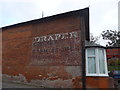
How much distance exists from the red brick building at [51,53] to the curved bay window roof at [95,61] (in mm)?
327

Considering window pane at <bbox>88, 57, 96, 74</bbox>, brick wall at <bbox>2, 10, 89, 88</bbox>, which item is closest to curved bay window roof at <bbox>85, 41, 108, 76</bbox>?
window pane at <bbox>88, 57, 96, 74</bbox>

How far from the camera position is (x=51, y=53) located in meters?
10.8

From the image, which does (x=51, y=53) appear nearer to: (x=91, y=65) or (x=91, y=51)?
(x=91, y=51)

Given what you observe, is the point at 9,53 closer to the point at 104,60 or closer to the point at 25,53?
the point at 25,53

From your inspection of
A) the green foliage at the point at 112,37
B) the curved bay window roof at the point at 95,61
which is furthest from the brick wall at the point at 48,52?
the green foliage at the point at 112,37

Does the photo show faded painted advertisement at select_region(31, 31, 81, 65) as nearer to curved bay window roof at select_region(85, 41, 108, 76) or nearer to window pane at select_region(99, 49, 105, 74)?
curved bay window roof at select_region(85, 41, 108, 76)

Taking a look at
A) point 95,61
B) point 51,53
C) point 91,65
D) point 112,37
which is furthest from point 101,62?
point 112,37

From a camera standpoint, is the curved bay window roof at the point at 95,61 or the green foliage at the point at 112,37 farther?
the green foliage at the point at 112,37

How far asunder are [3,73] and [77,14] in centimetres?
888

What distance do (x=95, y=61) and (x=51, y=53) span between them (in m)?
3.56

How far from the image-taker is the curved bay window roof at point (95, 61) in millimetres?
9140

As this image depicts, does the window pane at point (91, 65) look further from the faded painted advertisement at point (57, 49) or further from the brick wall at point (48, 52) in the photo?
the faded painted advertisement at point (57, 49)

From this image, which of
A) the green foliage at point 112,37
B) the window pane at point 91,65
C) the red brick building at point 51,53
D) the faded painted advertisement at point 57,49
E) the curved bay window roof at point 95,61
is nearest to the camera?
the curved bay window roof at point 95,61

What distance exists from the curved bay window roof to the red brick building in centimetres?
33
